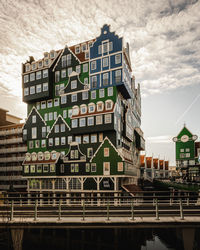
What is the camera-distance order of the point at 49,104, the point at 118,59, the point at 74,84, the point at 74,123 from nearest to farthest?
the point at 118,59
the point at 74,123
the point at 74,84
the point at 49,104

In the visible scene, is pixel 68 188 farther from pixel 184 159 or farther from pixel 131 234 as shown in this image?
pixel 184 159

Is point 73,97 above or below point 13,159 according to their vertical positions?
above

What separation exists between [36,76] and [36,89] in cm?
306

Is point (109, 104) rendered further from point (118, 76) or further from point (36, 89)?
point (36, 89)

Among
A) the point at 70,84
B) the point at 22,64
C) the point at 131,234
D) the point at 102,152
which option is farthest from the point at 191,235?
the point at 22,64

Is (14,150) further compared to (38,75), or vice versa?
(14,150)

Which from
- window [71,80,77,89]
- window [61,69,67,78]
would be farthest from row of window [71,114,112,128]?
window [61,69,67,78]

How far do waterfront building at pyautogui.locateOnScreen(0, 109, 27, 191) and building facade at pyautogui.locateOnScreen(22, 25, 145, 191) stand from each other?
10.6m

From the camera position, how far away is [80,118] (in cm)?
4416

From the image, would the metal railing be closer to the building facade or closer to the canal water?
the canal water

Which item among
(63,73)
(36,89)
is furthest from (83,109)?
(36,89)

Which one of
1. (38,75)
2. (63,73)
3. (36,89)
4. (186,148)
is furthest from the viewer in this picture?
(186,148)

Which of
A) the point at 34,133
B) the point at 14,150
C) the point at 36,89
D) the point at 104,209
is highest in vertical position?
the point at 36,89

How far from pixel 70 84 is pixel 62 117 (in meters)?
6.99
